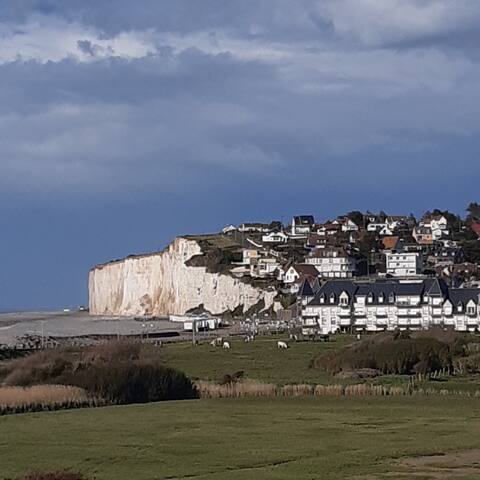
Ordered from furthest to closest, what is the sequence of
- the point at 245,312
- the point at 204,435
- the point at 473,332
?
the point at 245,312
the point at 473,332
the point at 204,435

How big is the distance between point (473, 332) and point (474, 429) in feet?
160

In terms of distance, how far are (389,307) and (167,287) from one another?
54.4 metres

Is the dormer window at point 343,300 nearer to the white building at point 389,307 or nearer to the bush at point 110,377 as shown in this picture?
the white building at point 389,307

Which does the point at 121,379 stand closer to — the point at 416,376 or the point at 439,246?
the point at 416,376

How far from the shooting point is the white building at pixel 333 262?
11412cm

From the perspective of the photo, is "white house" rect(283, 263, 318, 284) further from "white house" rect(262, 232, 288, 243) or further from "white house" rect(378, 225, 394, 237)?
"white house" rect(378, 225, 394, 237)

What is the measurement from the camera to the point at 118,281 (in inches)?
5630

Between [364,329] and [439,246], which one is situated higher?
[439,246]

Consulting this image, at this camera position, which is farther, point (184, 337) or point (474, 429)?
point (184, 337)

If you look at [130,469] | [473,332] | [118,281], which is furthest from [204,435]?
[118,281]

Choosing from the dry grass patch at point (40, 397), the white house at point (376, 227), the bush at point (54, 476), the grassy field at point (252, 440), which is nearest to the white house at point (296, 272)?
the white house at point (376, 227)

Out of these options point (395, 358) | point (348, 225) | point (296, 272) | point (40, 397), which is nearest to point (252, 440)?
point (40, 397)

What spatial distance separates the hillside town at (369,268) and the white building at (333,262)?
107 mm

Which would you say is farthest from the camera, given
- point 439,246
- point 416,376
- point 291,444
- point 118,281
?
point 118,281
